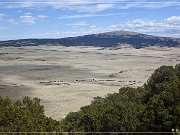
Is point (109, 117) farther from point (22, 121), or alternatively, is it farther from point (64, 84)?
point (64, 84)

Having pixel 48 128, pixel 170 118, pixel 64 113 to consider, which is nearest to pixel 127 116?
pixel 170 118

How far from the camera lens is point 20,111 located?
84.1ft

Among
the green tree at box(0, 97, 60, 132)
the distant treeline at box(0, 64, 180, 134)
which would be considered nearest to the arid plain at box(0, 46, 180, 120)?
the distant treeline at box(0, 64, 180, 134)

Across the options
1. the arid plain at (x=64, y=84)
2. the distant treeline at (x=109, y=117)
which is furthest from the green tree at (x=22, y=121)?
the arid plain at (x=64, y=84)

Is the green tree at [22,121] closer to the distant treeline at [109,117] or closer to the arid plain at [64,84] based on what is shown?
the distant treeline at [109,117]

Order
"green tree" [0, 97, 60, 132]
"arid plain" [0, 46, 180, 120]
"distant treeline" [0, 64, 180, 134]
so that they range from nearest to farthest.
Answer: "green tree" [0, 97, 60, 132]
"distant treeline" [0, 64, 180, 134]
"arid plain" [0, 46, 180, 120]

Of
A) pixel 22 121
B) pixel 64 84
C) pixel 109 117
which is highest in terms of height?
pixel 22 121

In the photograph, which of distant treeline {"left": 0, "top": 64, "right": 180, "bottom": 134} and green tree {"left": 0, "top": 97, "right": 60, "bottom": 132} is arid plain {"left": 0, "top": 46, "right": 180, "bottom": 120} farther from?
green tree {"left": 0, "top": 97, "right": 60, "bottom": 132}

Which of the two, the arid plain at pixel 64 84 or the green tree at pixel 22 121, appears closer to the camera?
the green tree at pixel 22 121

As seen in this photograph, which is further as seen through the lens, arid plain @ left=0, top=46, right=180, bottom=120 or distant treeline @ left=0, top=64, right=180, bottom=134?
arid plain @ left=0, top=46, right=180, bottom=120

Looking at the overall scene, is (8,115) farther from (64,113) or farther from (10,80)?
(10,80)

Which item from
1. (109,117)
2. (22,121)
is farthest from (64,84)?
(22,121)

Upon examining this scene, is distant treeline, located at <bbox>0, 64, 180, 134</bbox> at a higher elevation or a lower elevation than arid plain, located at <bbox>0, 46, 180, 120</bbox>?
higher

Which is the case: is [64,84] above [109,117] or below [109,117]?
below
